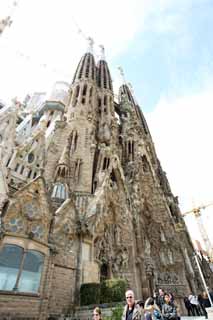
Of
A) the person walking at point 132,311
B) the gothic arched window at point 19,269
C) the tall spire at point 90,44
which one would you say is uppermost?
the tall spire at point 90,44

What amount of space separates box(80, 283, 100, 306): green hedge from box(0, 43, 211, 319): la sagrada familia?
0.34 meters

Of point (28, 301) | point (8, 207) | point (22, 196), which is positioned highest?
point (22, 196)

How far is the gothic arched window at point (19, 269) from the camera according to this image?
7.96m

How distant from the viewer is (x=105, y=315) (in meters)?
7.48

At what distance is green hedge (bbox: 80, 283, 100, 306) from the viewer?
9477 mm

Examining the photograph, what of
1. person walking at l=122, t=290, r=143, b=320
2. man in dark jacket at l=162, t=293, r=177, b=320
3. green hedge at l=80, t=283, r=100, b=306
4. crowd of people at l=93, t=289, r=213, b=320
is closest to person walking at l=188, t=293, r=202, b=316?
crowd of people at l=93, t=289, r=213, b=320

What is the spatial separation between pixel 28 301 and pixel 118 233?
806cm

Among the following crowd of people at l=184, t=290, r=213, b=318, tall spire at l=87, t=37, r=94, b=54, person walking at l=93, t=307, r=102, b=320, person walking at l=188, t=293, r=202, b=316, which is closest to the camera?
person walking at l=93, t=307, r=102, b=320

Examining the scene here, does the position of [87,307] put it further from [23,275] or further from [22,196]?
[22,196]

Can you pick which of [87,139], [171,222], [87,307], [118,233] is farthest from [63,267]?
[171,222]

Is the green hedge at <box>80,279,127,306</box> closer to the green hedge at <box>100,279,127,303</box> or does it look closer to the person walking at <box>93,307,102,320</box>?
the green hedge at <box>100,279,127,303</box>

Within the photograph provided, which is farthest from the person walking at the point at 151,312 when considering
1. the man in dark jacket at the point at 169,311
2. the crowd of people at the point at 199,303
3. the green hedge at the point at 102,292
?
the crowd of people at the point at 199,303

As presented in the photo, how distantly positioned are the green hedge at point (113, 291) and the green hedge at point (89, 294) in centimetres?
29

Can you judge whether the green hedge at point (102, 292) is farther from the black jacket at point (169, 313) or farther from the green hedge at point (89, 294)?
the black jacket at point (169, 313)
